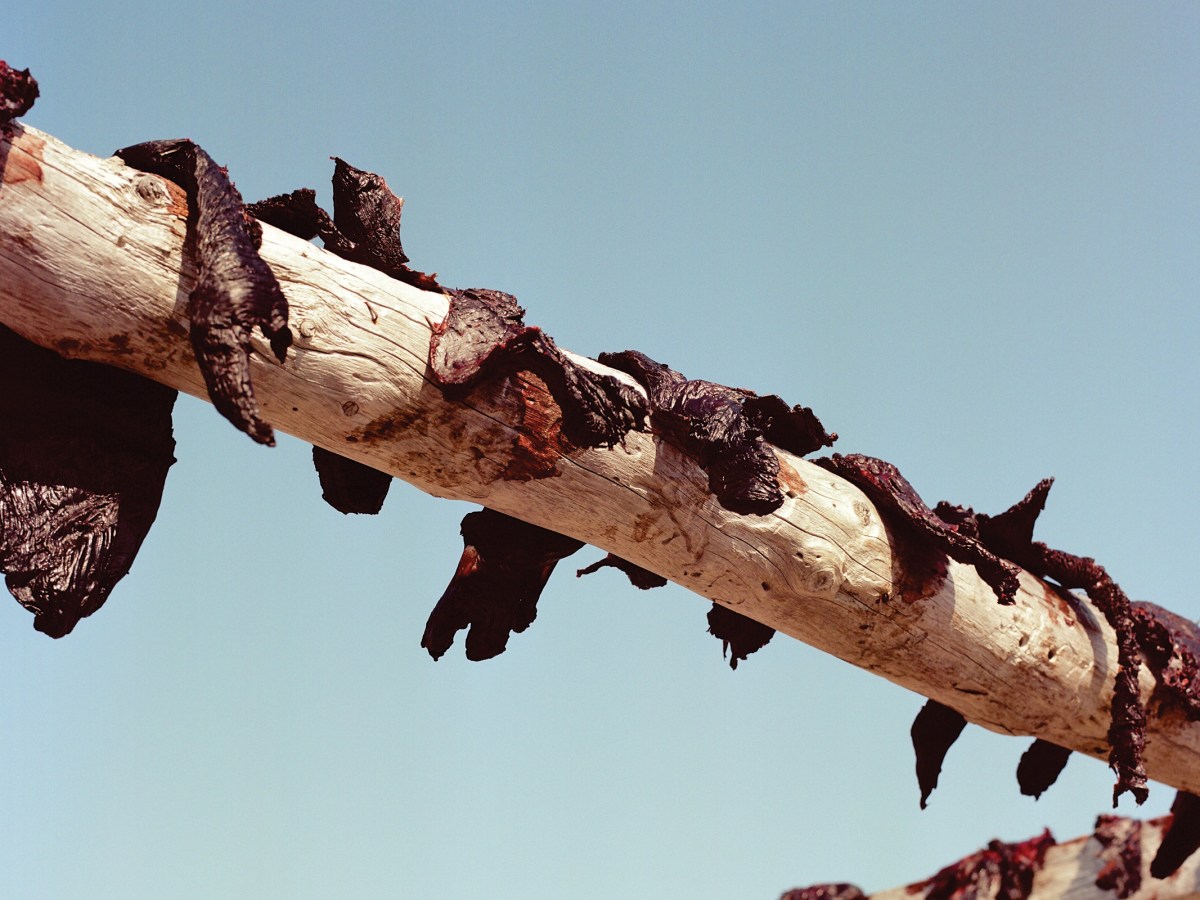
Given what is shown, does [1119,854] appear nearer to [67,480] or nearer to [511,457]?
[511,457]

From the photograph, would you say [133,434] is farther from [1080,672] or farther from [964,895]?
[964,895]

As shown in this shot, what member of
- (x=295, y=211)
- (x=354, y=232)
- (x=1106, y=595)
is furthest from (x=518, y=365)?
(x=1106, y=595)

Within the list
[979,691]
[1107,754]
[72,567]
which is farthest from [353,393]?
[1107,754]

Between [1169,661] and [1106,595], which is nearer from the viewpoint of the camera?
[1106,595]

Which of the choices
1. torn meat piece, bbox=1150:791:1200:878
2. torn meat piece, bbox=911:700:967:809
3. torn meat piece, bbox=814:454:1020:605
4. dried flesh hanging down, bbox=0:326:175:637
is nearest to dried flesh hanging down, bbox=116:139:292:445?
dried flesh hanging down, bbox=0:326:175:637

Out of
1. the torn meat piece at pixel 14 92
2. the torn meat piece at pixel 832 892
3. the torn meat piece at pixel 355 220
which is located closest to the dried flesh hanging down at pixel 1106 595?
the torn meat piece at pixel 355 220
